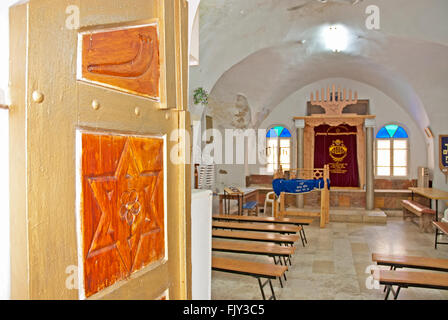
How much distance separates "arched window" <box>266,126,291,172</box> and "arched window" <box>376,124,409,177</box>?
105 inches

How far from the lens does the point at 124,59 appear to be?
1163mm

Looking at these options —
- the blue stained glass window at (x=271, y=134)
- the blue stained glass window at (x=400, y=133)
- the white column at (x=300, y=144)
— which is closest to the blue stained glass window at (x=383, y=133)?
the blue stained glass window at (x=400, y=133)

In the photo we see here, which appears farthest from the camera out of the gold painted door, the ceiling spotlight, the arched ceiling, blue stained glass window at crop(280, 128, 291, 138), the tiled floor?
blue stained glass window at crop(280, 128, 291, 138)

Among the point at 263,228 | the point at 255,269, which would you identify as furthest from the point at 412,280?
the point at 263,228

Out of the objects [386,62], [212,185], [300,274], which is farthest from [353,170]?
[300,274]

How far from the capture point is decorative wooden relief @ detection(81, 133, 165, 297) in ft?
3.34

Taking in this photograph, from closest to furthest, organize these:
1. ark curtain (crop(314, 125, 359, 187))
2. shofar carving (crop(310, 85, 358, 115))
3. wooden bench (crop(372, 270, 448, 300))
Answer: wooden bench (crop(372, 270, 448, 300)) < shofar carving (crop(310, 85, 358, 115)) < ark curtain (crop(314, 125, 359, 187))

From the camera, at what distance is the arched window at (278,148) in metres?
11.5

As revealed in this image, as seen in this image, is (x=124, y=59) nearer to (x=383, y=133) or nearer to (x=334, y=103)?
(x=334, y=103)

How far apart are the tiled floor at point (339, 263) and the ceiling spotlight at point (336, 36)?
3.82m

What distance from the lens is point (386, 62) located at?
8.40 meters

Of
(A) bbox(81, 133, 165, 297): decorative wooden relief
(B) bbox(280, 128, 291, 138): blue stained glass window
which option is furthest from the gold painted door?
(B) bbox(280, 128, 291, 138): blue stained glass window

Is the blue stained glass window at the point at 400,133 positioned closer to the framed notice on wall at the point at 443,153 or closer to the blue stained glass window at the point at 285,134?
the framed notice on wall at the point at 443,153

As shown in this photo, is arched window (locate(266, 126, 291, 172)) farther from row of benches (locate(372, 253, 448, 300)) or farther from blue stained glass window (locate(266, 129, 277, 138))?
row of benches (locate(372, 253, 448, 300))
